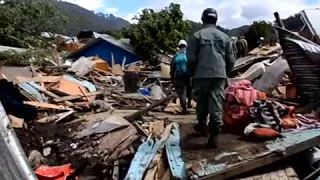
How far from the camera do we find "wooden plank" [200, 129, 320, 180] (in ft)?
16.5

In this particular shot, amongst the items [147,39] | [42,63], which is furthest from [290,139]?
[147,39]

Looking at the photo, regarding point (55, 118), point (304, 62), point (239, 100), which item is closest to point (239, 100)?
point (239, 100)

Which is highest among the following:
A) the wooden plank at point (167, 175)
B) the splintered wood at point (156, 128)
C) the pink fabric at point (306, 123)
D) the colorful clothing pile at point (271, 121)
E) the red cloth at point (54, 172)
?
the colorful clothing pile at point (271, 121)

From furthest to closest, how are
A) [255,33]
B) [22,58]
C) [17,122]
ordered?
[255,33], [22,58], [17,122]

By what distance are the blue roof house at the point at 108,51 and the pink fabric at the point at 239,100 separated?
1795cm

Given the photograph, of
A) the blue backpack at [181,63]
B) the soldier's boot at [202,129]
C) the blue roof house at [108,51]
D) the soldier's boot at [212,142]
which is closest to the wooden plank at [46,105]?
the blue backpack at [181,63]

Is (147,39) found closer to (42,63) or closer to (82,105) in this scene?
(42,63)

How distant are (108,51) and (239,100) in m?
19.4

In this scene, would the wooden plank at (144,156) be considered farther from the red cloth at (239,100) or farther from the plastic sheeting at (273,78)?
the plastic sheeting at (273,78)

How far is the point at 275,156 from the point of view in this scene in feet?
17.7

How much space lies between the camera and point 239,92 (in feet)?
22.7

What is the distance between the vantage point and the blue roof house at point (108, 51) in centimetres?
2484

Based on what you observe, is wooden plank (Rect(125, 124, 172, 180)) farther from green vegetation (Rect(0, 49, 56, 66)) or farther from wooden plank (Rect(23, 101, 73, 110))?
green vegetation (Rect(0, 49, 56, 66))

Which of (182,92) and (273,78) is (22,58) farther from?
(273,78)
